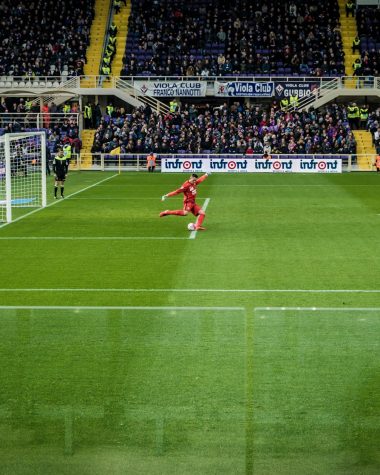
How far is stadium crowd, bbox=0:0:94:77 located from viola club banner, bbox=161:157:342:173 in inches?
449

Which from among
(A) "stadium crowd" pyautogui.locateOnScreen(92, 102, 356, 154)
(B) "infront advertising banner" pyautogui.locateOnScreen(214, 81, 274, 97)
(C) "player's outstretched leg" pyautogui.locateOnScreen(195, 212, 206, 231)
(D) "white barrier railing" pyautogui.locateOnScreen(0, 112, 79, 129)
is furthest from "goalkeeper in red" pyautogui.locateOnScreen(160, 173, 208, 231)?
(B) "infront advertising banner" pyautogui.locateOnScreen(214, 81, 274, 97)

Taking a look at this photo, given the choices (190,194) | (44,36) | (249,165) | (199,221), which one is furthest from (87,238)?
(44,36)

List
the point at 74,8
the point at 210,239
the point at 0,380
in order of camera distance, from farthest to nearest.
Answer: the point at 74,8 → the point at 210,239 → the point at 0,380

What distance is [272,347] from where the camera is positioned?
1011cm

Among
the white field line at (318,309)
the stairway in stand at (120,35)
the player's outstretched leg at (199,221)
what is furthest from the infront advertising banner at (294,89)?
the white field line at (318,309)

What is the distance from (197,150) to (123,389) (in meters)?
37.6

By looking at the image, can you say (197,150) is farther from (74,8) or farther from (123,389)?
(123,389)

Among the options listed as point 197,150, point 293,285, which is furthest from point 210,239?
point 197,150

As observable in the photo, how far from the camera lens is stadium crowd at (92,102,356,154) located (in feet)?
149

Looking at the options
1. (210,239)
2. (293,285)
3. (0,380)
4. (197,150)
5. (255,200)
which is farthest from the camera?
(197,150)

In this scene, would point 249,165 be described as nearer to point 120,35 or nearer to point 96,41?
point 120,35

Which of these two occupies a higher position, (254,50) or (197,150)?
(254,50)

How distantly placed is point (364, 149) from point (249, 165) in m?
7.41

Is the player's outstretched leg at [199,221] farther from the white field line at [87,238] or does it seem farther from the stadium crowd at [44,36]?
the stadium crowd at [44,36]
